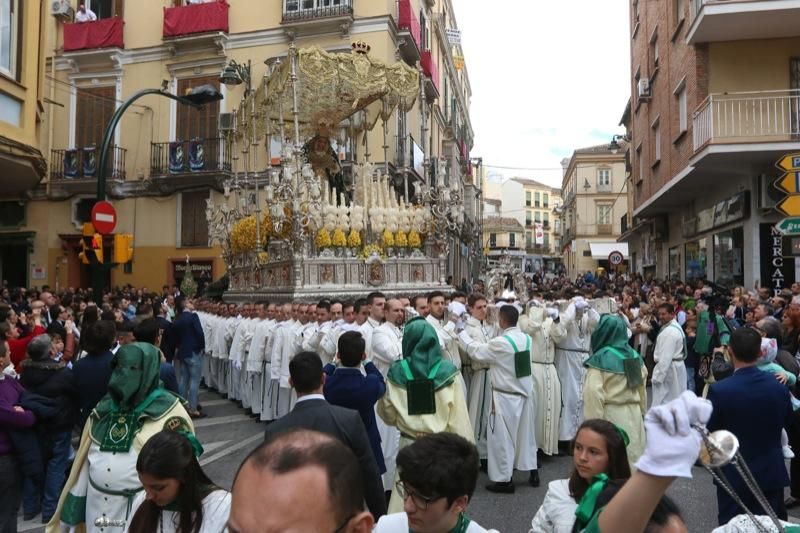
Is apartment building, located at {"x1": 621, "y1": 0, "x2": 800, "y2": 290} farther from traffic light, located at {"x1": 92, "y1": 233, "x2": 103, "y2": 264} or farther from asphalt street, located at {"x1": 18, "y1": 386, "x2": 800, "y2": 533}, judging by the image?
traffic light, located at {"x1": 92, "y1": 233, "x2": 103, "y2": 264}

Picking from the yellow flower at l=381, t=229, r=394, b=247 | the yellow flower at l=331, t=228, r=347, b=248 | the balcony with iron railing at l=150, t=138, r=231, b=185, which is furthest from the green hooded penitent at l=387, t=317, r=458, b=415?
the balcony with iron railing at l=150, t=138, r=231, b=185

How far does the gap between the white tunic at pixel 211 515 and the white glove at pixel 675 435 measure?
77.4 inches

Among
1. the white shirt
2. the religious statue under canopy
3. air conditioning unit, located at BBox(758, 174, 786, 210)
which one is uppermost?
the white shirt

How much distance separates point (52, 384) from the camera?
18.3 ft

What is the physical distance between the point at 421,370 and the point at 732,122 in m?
12.5

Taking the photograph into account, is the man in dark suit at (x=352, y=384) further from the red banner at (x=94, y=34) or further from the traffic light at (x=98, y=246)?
the red banner at (x=94, y=34)

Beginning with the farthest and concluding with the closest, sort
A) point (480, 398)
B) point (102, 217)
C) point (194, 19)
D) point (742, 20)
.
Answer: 1. point (194, 19)
2. point (742, 20)
3. point (102, 217)
4. point (480, 398)

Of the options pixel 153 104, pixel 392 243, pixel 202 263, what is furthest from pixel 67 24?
pixel 392 243

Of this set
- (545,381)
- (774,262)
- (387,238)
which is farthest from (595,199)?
(545,381)

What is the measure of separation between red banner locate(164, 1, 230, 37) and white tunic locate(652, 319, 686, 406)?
21.9 meters

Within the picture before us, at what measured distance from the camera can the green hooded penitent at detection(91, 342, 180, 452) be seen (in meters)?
3.72

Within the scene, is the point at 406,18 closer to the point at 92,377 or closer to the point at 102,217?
the point at 102,217

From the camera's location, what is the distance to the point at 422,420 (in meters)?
5.05

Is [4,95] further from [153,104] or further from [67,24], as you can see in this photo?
[67,24]
